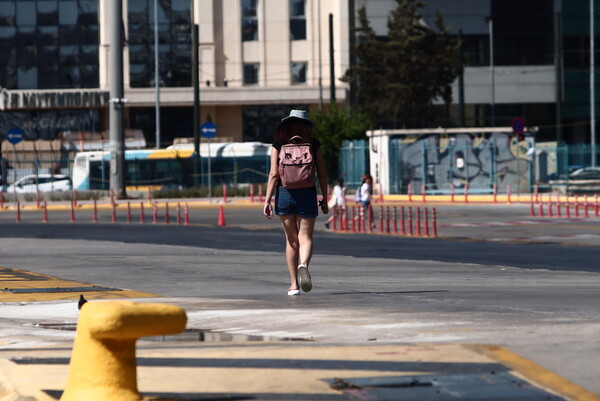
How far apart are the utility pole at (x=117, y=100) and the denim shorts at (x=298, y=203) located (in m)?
39.5

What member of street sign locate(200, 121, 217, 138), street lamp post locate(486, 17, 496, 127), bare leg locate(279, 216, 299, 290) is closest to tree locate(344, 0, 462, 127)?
street lamp post locate(486, 17, 496, 127)

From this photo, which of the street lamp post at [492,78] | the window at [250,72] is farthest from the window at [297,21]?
the street lamp post at [492,78]

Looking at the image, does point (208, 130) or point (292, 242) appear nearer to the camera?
point (292, 242)

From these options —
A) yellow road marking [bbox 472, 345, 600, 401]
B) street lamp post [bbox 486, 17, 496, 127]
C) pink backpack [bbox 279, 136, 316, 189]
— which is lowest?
yellow road marking [bbox 472, 345, 600, 401]

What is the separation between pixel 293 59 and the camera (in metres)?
80.2

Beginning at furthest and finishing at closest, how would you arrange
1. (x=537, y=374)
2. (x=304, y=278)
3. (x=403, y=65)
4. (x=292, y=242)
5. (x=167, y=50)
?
(x=167, y=50)
(x=403, y=65)
(x=292, y=242)
(x=304, y=278)
(x=537, y=374)

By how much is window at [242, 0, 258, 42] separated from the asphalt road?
47.1 meters

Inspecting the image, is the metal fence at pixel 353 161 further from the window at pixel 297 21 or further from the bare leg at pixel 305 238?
the bare leg at pixel 305 238

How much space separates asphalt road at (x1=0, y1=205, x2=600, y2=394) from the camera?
374 inches

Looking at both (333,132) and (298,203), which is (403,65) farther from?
(298,203)

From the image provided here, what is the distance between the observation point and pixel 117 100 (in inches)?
2088

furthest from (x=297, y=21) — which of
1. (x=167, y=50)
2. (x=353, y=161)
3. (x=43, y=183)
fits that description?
(x=43, y=183)

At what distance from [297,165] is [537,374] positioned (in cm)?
570

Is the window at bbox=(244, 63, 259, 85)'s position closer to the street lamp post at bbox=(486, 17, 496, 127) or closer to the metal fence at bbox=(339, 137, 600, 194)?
the street lamp post at bbox=(486, 17, 496, 127)
